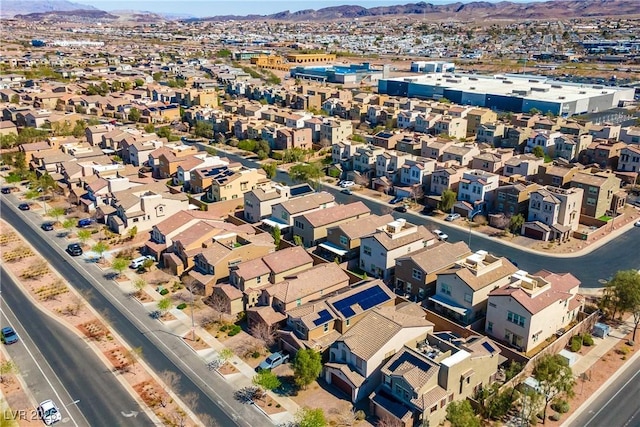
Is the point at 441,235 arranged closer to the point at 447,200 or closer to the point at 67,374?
the point at 447,200

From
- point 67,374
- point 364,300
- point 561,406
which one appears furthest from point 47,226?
point 561,406

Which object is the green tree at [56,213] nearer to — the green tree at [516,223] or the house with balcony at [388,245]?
the house with balcony at [388,245]

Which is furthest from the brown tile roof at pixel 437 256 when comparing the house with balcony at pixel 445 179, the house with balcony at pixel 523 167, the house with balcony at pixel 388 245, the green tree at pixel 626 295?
the house with balcony at pixel 523 167

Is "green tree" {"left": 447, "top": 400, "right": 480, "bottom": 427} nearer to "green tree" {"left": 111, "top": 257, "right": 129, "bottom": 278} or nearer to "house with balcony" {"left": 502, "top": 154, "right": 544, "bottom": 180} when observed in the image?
"green tree" {"left": 111, "top": 257, "right": 129, "bottom": 278}

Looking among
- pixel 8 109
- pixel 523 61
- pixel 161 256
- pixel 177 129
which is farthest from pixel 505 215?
pixel 523 61

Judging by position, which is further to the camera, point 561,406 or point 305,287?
point 305,287
